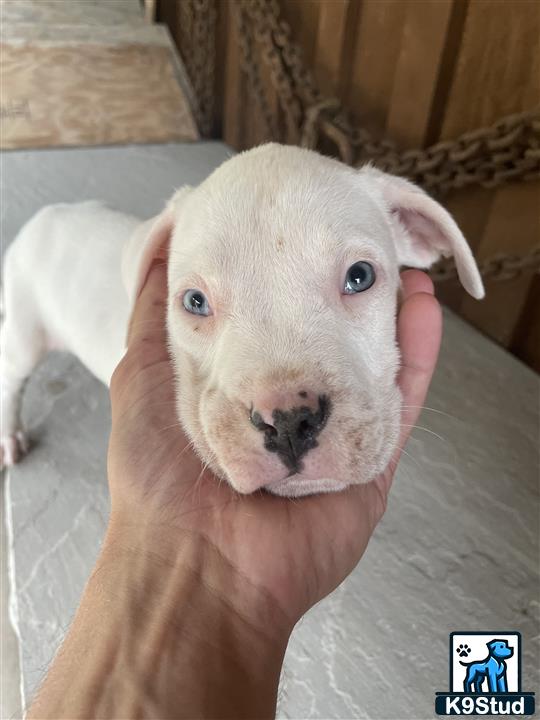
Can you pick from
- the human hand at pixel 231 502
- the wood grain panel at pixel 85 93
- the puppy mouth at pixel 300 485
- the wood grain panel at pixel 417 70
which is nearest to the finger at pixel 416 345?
the human hand at pixel 231 502

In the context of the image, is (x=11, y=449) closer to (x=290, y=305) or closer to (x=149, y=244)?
(x=149, y=244)

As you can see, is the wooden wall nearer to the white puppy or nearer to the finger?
the white puppy

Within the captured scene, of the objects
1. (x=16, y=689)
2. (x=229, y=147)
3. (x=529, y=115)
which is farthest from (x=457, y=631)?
(x=229, y=147)

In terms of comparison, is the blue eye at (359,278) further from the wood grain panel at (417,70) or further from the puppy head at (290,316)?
the wood grain panel at (417,70)

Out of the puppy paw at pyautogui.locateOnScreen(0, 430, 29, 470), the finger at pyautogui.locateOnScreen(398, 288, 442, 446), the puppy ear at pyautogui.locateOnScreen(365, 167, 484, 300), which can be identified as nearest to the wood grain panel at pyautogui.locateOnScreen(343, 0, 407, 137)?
the puppy ear at pyautogui.locateOnScreen(365, 167, 484, 300)

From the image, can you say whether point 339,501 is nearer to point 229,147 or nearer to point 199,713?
point 199,713

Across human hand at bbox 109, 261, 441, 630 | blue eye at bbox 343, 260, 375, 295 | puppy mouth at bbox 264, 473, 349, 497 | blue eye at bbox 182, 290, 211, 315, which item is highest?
blue eye at bbox 343, 260, 375, 295
